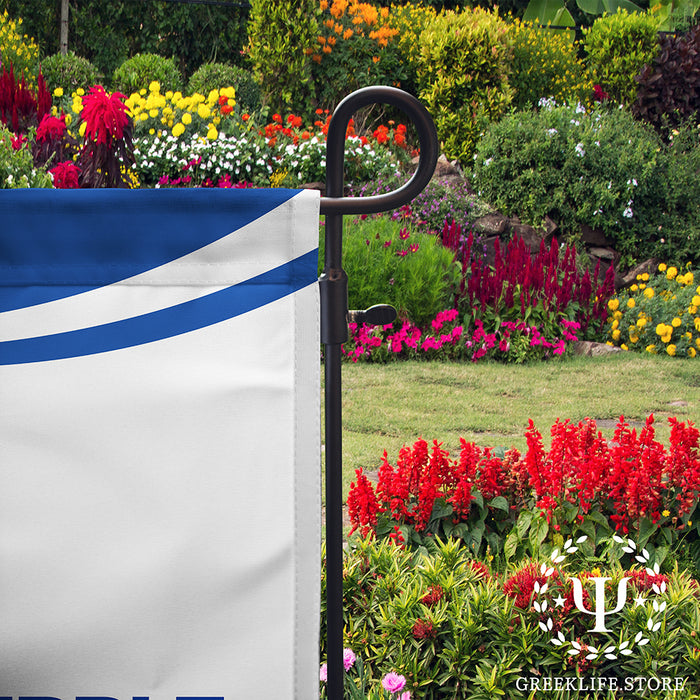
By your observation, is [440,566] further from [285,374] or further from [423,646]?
[285,374]

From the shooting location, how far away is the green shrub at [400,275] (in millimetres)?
6359

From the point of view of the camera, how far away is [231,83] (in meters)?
12.1

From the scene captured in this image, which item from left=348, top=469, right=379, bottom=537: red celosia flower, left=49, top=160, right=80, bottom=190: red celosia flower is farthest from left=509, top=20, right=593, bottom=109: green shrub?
left=348, top=469, right=379, bottom=537: red celosia flower

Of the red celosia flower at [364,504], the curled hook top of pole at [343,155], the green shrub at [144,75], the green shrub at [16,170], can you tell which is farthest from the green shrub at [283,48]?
the curled hook top of pole at [343,155]

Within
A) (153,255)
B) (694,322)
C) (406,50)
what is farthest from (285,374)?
(406,50)

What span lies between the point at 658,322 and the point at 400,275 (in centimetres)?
247

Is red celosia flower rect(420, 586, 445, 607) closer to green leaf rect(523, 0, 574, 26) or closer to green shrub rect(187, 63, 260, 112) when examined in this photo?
green leaf rect(523, 0, 574, 26)

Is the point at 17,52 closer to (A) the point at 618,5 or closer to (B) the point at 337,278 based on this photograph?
(A) the point at 618,5

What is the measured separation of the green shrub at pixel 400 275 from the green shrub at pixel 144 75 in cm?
695

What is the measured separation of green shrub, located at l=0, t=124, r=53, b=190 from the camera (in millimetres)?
3357

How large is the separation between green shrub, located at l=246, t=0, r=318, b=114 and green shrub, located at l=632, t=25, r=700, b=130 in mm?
4778

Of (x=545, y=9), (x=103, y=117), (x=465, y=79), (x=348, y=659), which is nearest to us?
(x=348, y=659)

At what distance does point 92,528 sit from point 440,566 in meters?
1.32

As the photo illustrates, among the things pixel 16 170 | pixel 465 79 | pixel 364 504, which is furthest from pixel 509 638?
pixel 465 79
